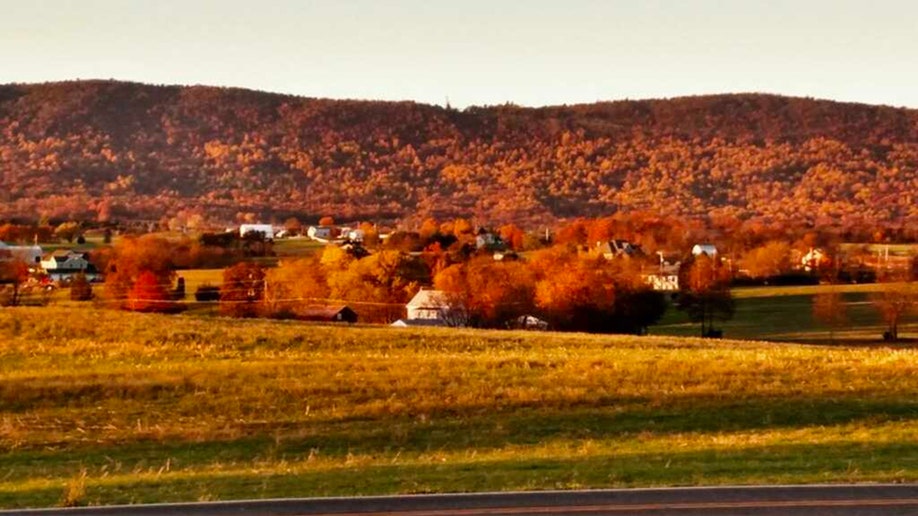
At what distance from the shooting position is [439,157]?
176 m

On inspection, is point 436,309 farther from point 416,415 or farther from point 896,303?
point 416,415

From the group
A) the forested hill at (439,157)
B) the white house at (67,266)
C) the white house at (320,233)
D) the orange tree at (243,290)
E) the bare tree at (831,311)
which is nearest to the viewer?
the orange tree at (243,290)

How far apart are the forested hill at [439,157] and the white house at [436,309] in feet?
217

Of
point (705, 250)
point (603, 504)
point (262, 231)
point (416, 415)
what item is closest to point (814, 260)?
point (705, 250)

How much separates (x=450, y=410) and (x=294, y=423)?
347 centimetres

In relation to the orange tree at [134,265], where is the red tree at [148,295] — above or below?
below

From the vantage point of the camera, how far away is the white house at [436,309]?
238 feet

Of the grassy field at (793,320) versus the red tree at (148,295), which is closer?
the grassy field at (793,320)

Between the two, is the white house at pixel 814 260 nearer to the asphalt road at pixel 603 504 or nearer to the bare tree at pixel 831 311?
the bare tree at pixel 831 311

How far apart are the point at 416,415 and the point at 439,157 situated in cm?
15089

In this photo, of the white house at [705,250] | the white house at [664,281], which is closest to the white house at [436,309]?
the white house at [664,281]

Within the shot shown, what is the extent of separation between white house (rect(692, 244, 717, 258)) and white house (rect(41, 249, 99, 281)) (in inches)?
1850

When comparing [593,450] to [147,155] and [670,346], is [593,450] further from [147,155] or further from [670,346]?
[147,155]

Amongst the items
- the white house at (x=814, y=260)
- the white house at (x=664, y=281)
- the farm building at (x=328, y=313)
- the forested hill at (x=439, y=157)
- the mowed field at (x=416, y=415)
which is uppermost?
the forested hill at (x=439, y=157)
